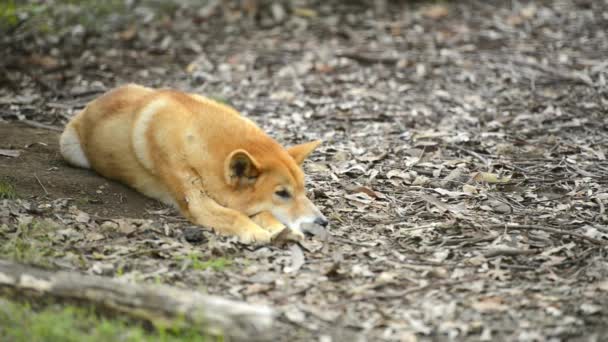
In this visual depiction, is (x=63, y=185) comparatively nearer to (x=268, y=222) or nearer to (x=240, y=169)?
(x=240, y=169)

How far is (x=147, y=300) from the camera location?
4.21 metres

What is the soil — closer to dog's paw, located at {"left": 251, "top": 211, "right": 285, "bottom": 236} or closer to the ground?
the ground

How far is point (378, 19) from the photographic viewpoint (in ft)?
38.8

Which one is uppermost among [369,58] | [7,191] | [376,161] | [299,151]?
[299,151]

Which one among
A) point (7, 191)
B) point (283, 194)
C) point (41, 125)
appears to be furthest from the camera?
point (41, 125)

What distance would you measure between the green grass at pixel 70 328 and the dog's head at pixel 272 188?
1.74 m

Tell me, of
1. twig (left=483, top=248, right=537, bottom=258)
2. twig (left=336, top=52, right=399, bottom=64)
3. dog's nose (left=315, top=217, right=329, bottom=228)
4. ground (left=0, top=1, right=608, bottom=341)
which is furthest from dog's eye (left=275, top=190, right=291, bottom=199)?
twig (left=336, top=52, right=399, bottom=64)

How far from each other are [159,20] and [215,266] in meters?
7.38

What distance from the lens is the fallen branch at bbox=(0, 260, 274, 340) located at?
4.03m

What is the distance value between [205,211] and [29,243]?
4.26 feet

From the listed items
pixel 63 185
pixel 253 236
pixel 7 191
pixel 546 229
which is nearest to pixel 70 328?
pixel 253 236

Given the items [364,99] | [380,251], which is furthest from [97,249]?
[364,99]

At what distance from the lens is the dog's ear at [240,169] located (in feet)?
18.2

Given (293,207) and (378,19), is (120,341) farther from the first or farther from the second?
(378,19)
